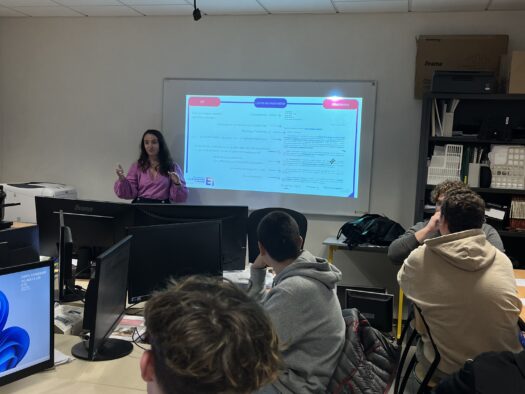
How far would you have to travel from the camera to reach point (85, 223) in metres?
2.47

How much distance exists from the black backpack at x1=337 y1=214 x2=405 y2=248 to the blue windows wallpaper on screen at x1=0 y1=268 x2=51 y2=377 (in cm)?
273

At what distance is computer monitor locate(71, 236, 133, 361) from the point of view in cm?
161

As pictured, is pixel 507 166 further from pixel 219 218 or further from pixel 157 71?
pixel 157 71

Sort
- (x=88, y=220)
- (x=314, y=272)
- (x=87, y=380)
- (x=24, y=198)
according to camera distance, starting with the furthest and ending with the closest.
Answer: (x=24, y=198)
(x=88, y=220)
(x=314, y=272)
(x=87, y=380)

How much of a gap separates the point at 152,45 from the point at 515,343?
12.6 feet

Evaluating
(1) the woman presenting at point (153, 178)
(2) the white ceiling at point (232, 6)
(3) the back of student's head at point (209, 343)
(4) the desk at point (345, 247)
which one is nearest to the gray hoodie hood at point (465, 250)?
(3) the back of student's head at point (209, 343)

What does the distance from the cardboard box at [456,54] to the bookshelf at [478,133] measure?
0.92ft

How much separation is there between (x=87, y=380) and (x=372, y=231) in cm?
273

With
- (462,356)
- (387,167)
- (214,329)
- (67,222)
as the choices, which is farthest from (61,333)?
(387,167)

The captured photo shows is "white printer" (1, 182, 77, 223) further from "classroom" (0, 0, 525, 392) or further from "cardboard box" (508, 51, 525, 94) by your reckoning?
"cardboard box" (508, 51, 525, 94)

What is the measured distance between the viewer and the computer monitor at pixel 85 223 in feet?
8.05

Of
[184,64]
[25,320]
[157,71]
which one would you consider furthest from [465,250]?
[157,71]

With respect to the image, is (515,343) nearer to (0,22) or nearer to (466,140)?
(466,140)

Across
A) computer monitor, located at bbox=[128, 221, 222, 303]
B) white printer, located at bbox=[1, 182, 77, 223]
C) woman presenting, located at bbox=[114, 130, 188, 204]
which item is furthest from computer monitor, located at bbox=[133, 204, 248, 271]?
white printer, located at bbox=[1, 182, 77, 223]
